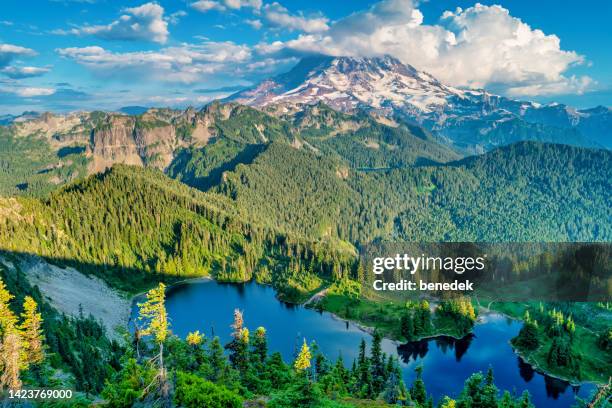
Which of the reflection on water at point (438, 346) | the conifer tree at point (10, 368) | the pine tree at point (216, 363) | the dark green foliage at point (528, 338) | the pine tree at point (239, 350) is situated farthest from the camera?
the dark green foliage at point (528, 338)

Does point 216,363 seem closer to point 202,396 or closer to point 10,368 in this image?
point 10,368

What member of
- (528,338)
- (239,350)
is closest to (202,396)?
(239,350)

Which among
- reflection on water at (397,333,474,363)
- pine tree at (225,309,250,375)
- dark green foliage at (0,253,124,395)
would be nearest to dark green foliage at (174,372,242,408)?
dark green foliage at (0,253,124,395)

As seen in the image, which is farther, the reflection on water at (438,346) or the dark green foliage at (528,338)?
the dark green foliage at (528,338)

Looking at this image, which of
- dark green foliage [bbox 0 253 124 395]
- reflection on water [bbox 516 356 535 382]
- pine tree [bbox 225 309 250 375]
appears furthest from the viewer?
reflection on water [bbox 516 356 535 382]

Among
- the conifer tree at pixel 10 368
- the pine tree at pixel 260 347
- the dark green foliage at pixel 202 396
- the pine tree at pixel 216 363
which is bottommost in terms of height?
the pine tree at pixel 260 347

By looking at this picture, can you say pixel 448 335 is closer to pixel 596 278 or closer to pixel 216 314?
pixel 596 278

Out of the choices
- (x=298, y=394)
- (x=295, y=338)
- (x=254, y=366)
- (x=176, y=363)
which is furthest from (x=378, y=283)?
(x=298, y=394)

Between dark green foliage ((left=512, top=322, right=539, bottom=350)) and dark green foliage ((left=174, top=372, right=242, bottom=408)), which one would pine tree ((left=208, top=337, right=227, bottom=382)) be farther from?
dark green foliage ((left=512, top=322, right=539, bottom=350))

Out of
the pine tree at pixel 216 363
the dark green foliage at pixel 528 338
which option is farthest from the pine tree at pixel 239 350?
the dark green foliage at pixel 528 338

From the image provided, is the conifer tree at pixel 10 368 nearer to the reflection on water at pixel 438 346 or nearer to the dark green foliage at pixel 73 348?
the dark green foliage at pixel 73 348

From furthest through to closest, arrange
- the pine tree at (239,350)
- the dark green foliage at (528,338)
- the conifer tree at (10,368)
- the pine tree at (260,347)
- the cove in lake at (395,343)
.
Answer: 1. the dark green foliage at (528,338)
2. the cove in lake at (395,343)
3. the pine tree at (260,347)
4. the pine tree at (239,350)
5. the conifer tree at (10,368)
